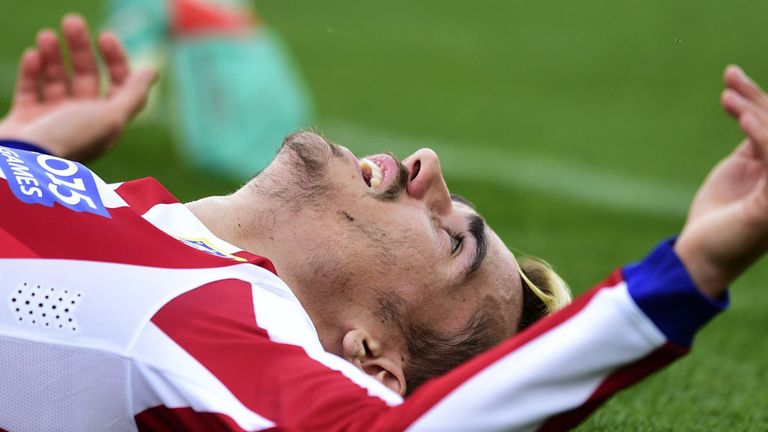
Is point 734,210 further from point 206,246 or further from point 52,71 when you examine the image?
point 52,71

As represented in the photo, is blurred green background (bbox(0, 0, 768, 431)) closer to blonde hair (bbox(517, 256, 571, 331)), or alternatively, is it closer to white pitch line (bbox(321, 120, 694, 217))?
white pitch line (bbox(321, 120, 694, 217))

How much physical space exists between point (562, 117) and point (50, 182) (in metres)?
7.30

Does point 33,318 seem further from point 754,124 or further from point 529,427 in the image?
point 754,124

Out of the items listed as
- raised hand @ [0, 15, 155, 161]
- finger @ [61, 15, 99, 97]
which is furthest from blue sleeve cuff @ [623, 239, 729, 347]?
finger @ [61, 15, 99, 97]

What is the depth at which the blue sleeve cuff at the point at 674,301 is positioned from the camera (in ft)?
6.64

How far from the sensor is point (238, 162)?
746 centimetres

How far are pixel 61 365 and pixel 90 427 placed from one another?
0.15m

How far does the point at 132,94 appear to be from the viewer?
452 cm

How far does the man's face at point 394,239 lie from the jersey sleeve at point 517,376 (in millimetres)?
589

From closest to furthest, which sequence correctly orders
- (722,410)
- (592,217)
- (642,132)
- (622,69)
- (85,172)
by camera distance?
1. (85,172)
2. (722,410)
3. (592,217)
4. (642,132)
5. (622,69)

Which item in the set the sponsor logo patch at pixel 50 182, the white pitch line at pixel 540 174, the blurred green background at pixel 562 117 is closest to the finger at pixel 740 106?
the blurred green background at pixel 562 117

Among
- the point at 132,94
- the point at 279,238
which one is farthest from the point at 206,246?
the point at 132,94

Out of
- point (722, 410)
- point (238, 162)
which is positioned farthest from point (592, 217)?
point (722, 410)

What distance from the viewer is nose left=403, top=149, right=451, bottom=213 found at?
3.12m
